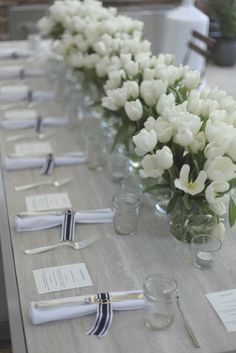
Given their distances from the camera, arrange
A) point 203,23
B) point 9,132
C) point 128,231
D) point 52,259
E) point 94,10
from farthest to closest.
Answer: point 203,23, point 94,10, point 9,132, point 128,231, point 52,259

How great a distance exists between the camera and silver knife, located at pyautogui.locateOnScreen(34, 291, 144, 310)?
104 cm

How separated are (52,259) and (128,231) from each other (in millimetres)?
210

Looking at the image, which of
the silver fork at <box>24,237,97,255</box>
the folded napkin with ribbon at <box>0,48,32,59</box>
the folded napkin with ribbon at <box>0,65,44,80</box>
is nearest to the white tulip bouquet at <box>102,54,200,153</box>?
the silver fork at <box>24,237,97,255</box>

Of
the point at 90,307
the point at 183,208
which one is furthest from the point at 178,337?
the point at 183,208

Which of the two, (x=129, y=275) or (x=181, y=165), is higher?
(x=181, y=165)

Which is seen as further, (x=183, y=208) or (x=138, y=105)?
(x=138, y=105)

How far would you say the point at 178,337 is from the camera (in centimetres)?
100

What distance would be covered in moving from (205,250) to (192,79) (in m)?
0.46

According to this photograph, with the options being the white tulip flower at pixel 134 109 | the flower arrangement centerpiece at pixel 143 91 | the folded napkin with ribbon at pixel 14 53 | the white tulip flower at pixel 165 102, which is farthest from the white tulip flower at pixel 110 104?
the folded napkin with ribbon at pixel 14 53

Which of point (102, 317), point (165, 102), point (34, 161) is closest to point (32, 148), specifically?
point (34, 161)

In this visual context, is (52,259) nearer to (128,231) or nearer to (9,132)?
(128,231)

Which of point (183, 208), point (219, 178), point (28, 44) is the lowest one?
point (28, 44)

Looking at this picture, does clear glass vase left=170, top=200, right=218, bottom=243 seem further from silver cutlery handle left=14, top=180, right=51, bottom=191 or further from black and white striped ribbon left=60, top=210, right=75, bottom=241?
silver cutlery handle left=14, top=180, right=51, bottom=191

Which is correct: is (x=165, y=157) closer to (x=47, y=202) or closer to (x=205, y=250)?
(x=205, y=250)
